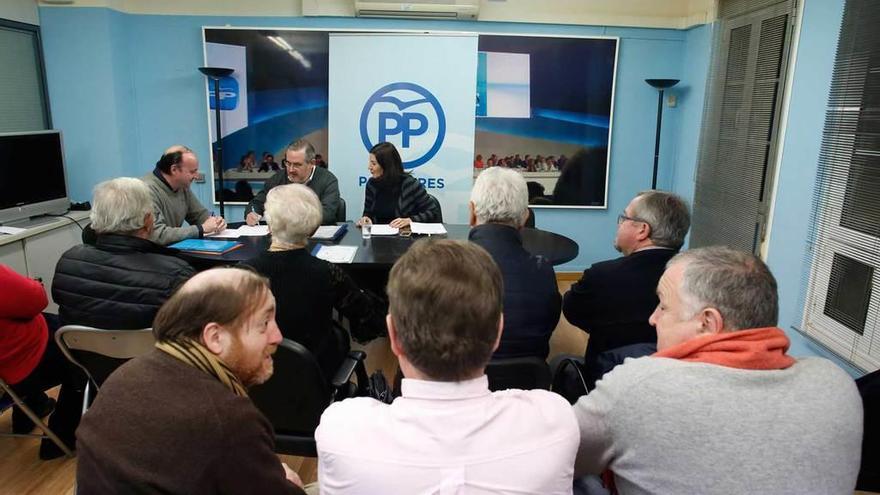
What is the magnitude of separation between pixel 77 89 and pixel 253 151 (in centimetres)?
144

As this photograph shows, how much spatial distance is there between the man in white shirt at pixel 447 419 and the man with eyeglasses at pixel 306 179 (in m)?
2.87

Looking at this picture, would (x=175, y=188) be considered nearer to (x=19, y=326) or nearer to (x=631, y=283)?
(x=19, y=326)

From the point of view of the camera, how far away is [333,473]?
0.87 m

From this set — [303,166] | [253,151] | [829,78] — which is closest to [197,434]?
[303,166]

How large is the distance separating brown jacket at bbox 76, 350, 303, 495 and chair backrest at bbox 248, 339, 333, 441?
702 mm

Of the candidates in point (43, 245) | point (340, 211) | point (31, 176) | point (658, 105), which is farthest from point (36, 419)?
point (658, 105)

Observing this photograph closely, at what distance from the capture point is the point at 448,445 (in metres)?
0.83

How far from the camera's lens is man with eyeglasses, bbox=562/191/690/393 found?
191 centimetres

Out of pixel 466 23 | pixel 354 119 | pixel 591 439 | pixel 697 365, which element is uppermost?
pixel 466 23

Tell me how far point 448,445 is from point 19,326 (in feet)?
6.82

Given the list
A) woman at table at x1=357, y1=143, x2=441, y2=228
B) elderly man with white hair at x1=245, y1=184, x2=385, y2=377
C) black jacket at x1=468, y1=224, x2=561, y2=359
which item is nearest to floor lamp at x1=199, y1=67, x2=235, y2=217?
woman at table at x1=357, y1=143, x2=441, y2=228

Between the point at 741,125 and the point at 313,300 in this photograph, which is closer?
the point at 313,300

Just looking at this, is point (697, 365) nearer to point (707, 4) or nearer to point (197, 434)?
point (197, 434)

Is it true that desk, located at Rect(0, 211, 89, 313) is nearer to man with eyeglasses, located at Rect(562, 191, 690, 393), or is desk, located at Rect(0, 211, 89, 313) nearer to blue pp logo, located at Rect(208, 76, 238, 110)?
blue pp logo, located at Rect(208, 76, 238, 110)
